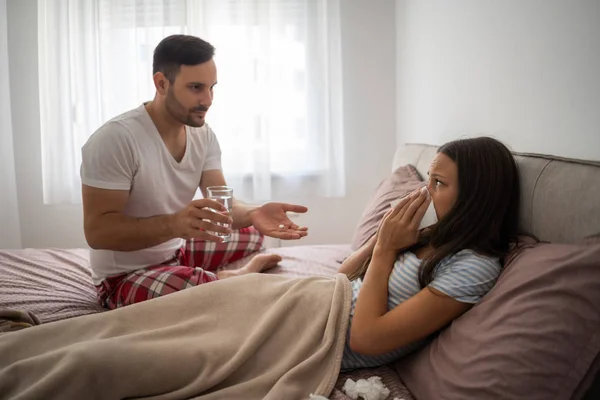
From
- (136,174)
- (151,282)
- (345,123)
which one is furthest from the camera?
(345,123)

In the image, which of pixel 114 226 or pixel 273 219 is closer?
pixel 114 226

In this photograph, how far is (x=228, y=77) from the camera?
12.3 feet

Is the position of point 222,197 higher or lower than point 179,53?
lower

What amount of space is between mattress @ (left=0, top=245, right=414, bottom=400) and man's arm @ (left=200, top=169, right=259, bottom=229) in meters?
0.23

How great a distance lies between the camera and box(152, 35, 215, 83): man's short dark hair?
2238mm

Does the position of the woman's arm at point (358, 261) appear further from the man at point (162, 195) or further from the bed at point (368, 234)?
the bed at point (368, 234)

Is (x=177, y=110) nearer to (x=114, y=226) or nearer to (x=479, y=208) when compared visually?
(x=114, y=226)

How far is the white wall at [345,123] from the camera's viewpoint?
12.5 feet

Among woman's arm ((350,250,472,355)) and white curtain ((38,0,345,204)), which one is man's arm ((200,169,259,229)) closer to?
woman's arm ((350,250,472,355))

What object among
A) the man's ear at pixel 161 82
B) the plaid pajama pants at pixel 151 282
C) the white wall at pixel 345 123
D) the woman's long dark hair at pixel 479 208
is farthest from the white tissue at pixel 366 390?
the white wall at pixel 345 123

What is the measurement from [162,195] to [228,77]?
5.75 feet

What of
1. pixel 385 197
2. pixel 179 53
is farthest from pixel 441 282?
pixel 179 53

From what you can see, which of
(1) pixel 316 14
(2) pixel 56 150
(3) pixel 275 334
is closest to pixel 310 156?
(1) pixel 316 14

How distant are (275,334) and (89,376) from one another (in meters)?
0.43
